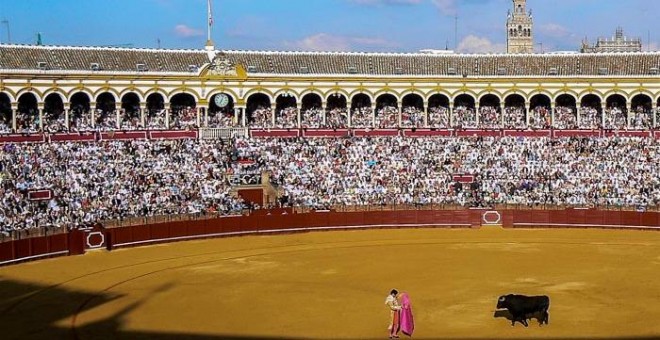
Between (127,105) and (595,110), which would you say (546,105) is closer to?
(595,110)

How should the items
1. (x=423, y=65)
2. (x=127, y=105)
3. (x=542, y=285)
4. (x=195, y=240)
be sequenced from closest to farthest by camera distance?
1. (x=542, y=285)
2. (x=195, y=240)
3. (x=127, y=105)
4. (x=423, y=65)

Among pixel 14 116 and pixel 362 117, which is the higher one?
pixel 14 116

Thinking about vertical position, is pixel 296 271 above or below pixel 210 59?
below

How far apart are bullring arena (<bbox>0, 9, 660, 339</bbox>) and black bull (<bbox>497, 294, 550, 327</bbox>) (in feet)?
0.86

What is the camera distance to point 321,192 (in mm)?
46125

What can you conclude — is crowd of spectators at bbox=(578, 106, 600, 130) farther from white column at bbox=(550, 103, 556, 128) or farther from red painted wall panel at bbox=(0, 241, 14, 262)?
red painted wall panel at bbox=(0, 241, 14, 262)

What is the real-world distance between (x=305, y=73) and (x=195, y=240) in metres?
22.5

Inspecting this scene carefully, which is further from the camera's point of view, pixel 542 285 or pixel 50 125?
pixel 50 125

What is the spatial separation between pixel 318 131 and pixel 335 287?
94.9ft

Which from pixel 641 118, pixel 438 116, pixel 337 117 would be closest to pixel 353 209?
pixel 337 117

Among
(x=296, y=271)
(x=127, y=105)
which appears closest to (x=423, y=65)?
(x=127, y=105)

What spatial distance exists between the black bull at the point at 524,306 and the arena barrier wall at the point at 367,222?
20.5 m

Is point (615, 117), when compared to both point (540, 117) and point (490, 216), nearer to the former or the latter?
point (540, 117)

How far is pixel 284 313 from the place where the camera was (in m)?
22.0
